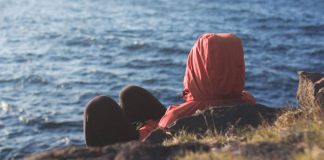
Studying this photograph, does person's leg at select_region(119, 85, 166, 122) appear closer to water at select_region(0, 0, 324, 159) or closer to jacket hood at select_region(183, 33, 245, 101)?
jacket hood at select_region(183, 33, 245, 101)

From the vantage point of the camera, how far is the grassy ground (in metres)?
4.66

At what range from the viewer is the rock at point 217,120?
675 centimetres

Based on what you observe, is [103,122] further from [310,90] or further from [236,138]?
[310,90]

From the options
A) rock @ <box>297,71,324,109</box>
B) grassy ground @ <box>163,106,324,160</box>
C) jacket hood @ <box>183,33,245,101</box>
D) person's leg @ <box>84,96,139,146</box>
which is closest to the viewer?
grassy ground @ <box>163,106,324,160</box>

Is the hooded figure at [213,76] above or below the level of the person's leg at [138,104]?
above

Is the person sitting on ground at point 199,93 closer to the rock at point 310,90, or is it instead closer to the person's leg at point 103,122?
the person's leg at point 103,122

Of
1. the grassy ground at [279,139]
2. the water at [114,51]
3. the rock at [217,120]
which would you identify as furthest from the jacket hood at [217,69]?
the water at [114,51]

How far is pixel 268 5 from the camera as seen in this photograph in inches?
1064

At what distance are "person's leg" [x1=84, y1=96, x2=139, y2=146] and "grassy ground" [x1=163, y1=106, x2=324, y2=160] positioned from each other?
82 centimetres

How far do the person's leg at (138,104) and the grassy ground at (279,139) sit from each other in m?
1.77

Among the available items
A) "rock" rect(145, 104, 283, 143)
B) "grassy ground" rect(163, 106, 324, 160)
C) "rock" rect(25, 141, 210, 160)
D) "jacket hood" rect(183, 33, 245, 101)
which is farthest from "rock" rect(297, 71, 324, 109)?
Result: "rock" rect(25, 141, 210, 160)

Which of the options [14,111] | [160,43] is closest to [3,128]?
[14,111]

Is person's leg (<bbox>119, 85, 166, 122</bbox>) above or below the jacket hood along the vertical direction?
below

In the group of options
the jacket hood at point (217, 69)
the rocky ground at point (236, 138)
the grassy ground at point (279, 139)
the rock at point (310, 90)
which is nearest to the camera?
the grassy ground at point (279, 139)
